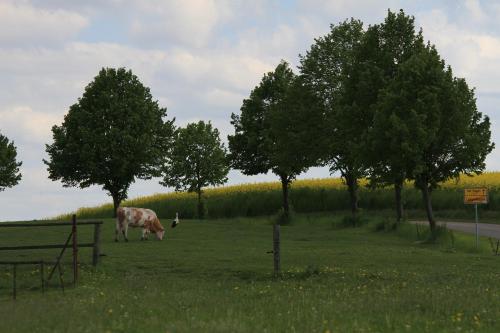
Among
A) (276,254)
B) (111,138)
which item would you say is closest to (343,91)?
(111,138)

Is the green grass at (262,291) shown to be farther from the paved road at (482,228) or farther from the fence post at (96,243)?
the paved road at (482,228)

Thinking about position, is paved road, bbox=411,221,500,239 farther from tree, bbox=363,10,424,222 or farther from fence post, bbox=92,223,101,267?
fence post, bbox=92,223,101,267

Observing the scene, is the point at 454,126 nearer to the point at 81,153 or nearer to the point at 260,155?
the point at 260,155

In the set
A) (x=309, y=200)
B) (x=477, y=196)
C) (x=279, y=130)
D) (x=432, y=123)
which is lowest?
(x=477, y=196)

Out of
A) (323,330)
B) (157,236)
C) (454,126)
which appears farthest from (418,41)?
(323,330)

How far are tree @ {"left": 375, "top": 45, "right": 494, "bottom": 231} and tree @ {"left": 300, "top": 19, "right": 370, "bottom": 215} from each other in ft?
17.6

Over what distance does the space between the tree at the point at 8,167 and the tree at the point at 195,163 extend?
19090 millimetres

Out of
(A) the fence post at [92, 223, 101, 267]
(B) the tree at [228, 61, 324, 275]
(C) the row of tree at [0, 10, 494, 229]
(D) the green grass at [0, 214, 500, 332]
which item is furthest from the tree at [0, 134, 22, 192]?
(A) the fence post at [92, 223, 101, 267]

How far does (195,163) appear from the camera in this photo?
271ft

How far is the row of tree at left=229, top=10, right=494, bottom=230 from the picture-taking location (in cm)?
4650

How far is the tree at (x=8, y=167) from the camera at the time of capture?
85.4 metres

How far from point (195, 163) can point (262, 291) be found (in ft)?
205

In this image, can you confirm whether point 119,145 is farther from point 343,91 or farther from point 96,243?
point 96,243

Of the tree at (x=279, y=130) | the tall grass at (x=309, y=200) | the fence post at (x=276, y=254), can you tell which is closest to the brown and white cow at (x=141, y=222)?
the fence post at (x=276, y=254)
